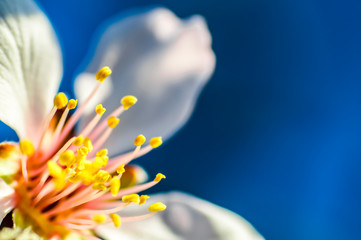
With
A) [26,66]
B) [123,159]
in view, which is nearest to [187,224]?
[123,159]

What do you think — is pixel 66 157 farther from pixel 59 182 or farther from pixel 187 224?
pixel 187 224

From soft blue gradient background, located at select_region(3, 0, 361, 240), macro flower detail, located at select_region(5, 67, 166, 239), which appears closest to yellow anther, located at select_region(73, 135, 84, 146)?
macro flower detail, located at select_region(5, 67, 166, 239)

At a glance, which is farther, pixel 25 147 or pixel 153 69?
pixel 153 69

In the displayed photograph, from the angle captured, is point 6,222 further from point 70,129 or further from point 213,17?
point 213,17

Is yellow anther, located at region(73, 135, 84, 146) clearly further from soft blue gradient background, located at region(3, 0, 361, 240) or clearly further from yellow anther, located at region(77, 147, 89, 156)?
soft blue gradient background, located at region(3, 0, 361, 240)

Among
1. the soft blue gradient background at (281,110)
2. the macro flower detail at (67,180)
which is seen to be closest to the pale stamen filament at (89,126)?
the macro flower detail at (67,180)

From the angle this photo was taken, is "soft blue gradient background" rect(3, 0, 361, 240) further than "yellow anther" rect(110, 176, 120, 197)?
Yes

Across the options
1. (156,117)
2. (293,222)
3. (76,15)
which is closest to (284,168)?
(293,222)
